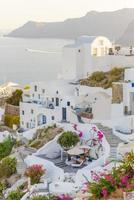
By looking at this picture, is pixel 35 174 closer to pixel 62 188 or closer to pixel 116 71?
pixel 62 188

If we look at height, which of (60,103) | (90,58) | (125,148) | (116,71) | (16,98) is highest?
(90,58)

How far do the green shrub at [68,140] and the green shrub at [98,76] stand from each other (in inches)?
266

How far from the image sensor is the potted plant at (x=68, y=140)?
19000 mm

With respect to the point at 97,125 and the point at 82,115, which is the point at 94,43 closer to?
the point at 82,115

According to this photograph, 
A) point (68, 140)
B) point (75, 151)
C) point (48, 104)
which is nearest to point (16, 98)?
point (48, 104)

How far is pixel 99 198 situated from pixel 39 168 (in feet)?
17.6

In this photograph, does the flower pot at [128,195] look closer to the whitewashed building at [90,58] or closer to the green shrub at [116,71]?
the green shrub at [116,71]

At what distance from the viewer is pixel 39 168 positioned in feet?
54.8

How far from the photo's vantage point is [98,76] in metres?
25.9

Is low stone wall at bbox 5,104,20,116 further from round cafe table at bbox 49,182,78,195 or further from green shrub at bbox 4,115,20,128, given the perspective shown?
round cafe table at bbox 49,182,78,195

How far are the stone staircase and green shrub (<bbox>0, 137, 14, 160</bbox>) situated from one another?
3.95m

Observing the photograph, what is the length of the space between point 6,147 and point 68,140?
4.21 metres

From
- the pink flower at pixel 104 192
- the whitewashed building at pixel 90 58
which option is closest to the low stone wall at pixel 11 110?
the whitewashed building at pixel 90 58

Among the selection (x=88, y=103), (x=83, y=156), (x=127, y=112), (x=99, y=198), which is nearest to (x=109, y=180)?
(x=99, y=198)
